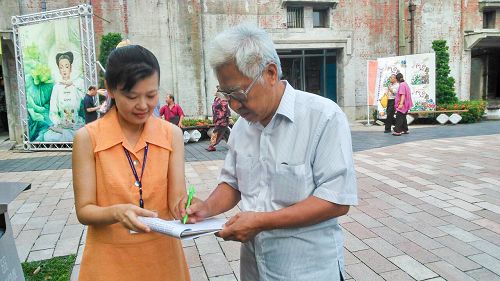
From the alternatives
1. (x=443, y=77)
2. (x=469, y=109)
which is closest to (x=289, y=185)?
(x=469, y=109)

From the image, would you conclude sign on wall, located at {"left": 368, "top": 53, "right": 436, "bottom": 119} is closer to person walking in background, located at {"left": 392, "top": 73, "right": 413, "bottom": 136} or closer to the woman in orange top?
person walking in background, located at {"left": 392, "top": 73, "right": 413, "bottom": 136}

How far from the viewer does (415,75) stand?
13.4m

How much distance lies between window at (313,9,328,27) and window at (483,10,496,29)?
281 inches

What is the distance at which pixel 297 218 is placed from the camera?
1.46m

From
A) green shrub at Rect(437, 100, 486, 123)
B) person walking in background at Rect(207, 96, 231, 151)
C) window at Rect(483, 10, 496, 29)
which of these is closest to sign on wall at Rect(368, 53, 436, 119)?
green shrub at Rect(437, 100, 486, 123)

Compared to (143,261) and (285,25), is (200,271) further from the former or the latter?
(285,25)

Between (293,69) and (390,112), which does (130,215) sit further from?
(293,69)

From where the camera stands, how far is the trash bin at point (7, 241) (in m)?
2.02

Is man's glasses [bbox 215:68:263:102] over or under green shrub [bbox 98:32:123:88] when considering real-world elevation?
under

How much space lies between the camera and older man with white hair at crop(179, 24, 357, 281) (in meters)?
1.47

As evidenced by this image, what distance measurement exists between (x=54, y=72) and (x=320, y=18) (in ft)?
32.2

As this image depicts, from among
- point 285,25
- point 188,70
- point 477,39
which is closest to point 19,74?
point 188,70

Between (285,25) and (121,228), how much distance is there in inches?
546

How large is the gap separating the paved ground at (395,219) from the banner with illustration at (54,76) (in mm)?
2379
